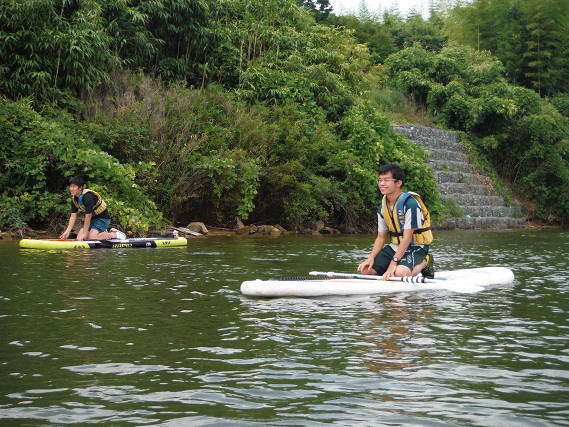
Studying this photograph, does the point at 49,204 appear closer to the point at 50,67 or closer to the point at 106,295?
the point at 50,67

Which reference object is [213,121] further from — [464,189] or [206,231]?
[464,189]

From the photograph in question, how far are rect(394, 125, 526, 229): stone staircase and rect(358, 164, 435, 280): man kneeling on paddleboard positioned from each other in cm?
1658

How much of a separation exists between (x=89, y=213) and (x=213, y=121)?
23.2 ft

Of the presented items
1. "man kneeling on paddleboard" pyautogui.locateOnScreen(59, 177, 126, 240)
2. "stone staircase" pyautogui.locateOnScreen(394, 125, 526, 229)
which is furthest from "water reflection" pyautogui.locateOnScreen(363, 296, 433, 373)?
"stone staircase" pyautogui.locateOnScreen(394, 125, 526, 229)

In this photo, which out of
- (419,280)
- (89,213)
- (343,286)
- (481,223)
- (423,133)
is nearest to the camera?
(343,286)

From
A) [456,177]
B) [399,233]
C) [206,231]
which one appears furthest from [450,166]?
[399,233]

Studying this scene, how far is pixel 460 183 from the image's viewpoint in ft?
93.0

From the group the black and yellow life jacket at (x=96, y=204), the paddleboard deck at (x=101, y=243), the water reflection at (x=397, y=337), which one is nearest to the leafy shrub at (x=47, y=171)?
the paddleboard deck at (x=101, y=243)

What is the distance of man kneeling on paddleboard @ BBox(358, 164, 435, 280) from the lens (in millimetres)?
8219

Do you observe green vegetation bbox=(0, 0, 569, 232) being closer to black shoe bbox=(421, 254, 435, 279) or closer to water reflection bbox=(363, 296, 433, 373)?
black shoe bbox=(421, 254, 435, 279)

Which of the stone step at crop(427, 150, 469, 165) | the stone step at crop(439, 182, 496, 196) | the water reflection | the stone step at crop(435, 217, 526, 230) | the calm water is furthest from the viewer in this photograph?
the stone step at crop(427, 150, 469, 165)

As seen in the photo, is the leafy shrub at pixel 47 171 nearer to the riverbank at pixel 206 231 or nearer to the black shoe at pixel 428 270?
the riverbank at pixel 206 231

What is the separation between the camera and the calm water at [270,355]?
3.72 metres

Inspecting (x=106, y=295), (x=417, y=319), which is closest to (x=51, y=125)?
(x=106, y=295)
